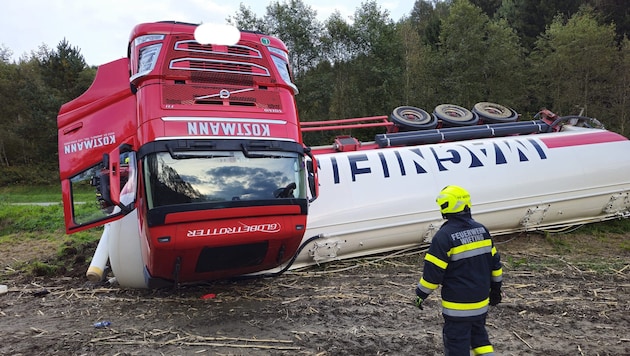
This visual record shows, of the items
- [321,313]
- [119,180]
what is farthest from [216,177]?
[321,313]

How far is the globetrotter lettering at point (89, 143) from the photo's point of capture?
525 centimetres

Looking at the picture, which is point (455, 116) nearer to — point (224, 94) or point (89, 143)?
point (224, 94)

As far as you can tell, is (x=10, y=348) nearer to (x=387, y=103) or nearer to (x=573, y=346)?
(x=573, y=346)

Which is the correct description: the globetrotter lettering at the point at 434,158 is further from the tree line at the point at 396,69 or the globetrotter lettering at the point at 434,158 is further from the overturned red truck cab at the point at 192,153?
the tree line at the point at 396,69

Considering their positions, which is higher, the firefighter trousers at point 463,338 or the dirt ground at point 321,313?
the firefighter trousers at point 463,338

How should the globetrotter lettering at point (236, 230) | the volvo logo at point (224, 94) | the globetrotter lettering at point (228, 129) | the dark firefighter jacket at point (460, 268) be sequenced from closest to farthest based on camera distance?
the dark firefighter jacket at point (460, 268) < the globetrotter lettering at point (236, 230) < the globetrotter lettering at point (228, 129) < the volvo logo at point (224, 94)

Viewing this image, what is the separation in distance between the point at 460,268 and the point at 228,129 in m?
2.85

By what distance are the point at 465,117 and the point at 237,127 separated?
22.0ft

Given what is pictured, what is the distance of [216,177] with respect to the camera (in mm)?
4770

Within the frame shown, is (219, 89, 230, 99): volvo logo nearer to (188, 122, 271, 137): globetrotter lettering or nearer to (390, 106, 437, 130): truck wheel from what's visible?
(188, 122, 271, 137): globetrotter lettering

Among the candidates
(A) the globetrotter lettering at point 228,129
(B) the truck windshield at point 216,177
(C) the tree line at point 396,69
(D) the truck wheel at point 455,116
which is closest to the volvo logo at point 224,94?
(A) the globetrotter lettering at point 228,129

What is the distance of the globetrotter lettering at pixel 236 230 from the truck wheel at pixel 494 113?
703cm

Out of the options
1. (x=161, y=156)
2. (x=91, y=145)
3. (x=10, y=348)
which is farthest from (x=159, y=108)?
(x=10, y=348)

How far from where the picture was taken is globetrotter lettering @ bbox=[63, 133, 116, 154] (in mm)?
5250
